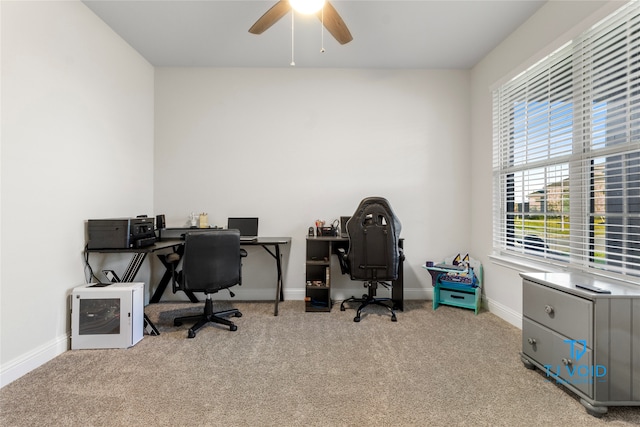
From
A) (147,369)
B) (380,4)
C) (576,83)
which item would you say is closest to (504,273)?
(576,83)

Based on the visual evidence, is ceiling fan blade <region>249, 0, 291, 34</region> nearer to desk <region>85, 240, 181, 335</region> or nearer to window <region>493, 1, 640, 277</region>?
desk <region>85, 240, 181, 335</region>

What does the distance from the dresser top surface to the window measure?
0.59 feet

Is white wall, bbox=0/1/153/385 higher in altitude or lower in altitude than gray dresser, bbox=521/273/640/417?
higher

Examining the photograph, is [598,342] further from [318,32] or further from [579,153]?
[318,32]

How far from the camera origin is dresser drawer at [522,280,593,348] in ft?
5.11

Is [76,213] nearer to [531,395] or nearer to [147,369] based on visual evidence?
[147,369]

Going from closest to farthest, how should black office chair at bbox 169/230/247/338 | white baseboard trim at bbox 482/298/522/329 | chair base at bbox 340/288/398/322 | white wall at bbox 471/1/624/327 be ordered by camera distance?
1. white wall at bbox 471/1/624/327
2. black office chair at bbox 169/230/247/338
3. white baseboard trim at bbox 482/298/522/329
4. chair base at bbox 340/288/398/322

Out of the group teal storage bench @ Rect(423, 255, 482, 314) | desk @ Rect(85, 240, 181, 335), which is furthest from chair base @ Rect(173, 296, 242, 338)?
teal storage bench @ Rect(423, 255, 482, 314)

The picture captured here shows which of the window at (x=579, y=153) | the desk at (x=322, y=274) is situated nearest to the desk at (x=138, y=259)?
the desk at (x=322, y=274)

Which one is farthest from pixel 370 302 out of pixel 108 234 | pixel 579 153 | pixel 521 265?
pixel 108 234

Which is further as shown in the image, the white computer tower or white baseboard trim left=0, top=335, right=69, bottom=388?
the white computer tower

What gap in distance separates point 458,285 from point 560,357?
57.3 inches

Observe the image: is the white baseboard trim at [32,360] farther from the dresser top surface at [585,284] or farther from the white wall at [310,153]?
the dresser top surface at [585,284]

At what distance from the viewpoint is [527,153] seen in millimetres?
2701
